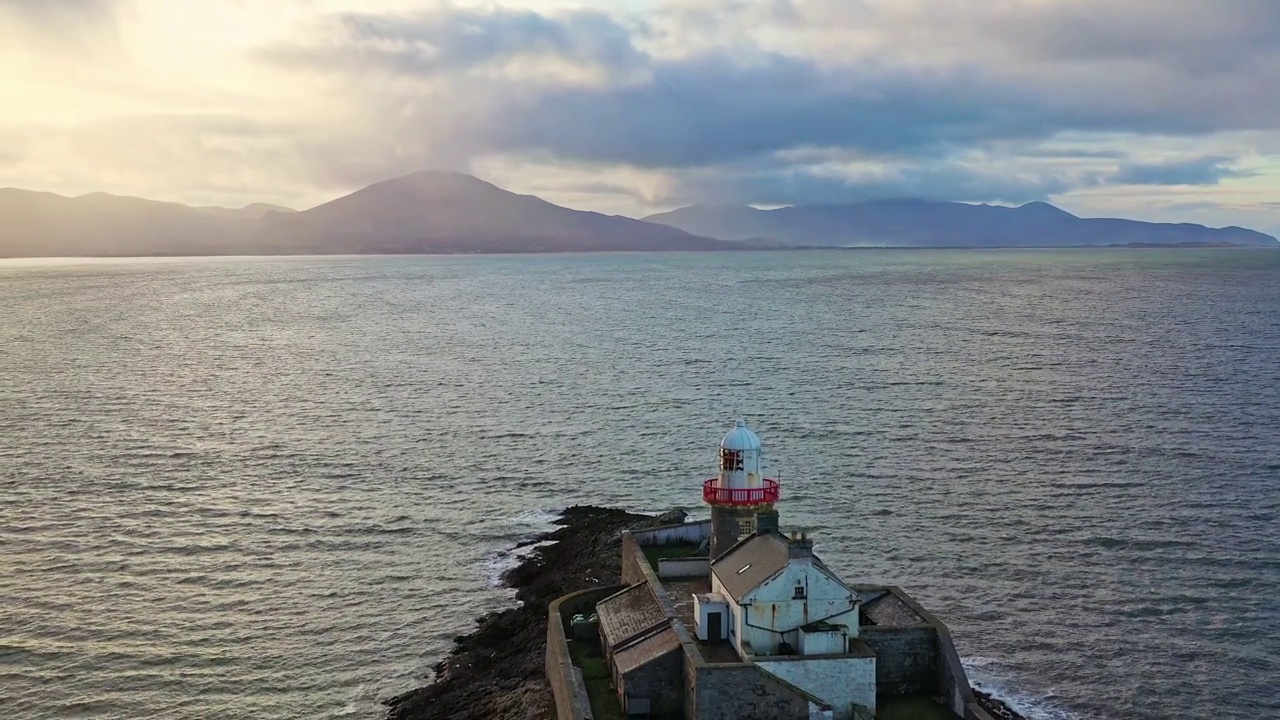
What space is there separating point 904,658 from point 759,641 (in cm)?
394

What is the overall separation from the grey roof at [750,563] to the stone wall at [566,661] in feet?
12.5

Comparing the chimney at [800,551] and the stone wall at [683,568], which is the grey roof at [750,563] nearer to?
the chimney at [800,551]

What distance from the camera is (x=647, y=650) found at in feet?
75.3

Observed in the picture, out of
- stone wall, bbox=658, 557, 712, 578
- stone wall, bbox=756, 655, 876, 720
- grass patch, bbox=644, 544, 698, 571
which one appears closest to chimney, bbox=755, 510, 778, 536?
stone wall, bbox=658, 557, 712, 578

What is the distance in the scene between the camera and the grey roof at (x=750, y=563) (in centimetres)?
2194

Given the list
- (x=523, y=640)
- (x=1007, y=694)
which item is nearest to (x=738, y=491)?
(x=523, y=640)

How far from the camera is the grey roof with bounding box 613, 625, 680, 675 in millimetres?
22391

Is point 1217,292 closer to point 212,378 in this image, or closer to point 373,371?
point 373,371

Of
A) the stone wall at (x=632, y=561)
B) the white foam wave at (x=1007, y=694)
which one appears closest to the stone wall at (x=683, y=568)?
the stone wall at (x=632, y=561)

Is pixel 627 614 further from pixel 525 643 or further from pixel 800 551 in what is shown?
pixel 800 551

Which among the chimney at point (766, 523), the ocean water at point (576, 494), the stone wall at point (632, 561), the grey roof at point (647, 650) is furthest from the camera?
the ocean water at point (576, 494)

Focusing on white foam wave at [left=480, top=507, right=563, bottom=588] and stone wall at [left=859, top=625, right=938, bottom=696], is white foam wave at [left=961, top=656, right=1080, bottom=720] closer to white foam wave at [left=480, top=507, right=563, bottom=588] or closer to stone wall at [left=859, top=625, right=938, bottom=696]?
stone wall at [left=859, top=625, right=938, bottom=696]

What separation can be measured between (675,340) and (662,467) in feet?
163

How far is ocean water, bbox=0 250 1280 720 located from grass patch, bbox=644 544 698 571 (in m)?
6.39
